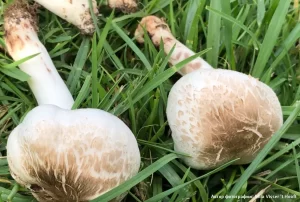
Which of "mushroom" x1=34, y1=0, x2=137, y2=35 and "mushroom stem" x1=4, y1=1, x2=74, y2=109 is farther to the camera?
"mushroom" x1=34, y1=0, x2=137, y2=35

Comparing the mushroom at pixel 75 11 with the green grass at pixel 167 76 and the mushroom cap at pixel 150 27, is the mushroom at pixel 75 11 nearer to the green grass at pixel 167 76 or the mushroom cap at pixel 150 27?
the green grass at pixel 167 76

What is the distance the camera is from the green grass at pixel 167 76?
1.84 meters

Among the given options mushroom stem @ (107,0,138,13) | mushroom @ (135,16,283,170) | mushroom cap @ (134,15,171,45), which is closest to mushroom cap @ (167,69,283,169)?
mushroom @ (135,16,283,170)

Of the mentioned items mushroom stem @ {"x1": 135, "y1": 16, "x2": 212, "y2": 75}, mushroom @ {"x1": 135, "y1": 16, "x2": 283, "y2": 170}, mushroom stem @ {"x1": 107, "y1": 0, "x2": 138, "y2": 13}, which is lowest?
mushroom @ {"x1": 135, "y1": 16, "x2": 283, "y2": 170}

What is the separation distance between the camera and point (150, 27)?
2.17 m

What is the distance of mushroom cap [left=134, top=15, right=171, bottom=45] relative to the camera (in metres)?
2.16

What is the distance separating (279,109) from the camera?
180cm

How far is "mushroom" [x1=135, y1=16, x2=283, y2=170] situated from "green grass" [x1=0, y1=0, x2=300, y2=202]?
0.05 meters

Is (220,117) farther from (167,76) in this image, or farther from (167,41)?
(167,41)

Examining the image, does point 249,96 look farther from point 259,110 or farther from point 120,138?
point 120,138

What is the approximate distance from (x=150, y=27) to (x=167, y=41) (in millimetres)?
125

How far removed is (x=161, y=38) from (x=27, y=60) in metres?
0.60

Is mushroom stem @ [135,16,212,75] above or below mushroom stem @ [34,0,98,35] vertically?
below

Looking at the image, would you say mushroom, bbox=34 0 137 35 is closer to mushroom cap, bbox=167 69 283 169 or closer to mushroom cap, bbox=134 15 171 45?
mushroom cap, bbox=134 15 171 45
